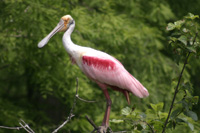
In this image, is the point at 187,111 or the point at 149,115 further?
the point at 149,115

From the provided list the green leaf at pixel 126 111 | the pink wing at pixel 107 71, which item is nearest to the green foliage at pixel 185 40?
the green leaf at pixel 126 111

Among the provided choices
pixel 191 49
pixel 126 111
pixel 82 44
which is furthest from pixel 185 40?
pixel 82 44

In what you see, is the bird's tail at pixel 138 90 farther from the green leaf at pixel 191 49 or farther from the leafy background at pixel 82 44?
the leafy background at pixel 82 44

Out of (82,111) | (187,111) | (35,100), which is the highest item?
(187,111)

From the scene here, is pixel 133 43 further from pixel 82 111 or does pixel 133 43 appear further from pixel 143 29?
pixel 82 111

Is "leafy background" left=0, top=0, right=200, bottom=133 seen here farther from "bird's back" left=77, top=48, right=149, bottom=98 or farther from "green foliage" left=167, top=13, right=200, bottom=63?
"green foliage" left=167, top=13, right=200, bottom=63

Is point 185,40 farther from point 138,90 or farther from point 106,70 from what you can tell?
point 106,70

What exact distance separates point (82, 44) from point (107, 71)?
6.30 ft

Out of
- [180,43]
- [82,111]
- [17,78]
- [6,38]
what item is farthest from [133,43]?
[180,43]

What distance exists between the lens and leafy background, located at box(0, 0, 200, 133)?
20.6ft

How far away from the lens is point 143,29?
7.71 meters

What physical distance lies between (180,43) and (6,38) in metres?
4.15

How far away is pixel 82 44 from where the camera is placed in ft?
20.7

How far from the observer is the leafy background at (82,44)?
629 cm
